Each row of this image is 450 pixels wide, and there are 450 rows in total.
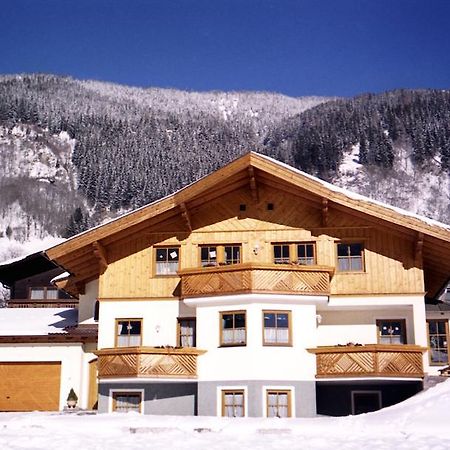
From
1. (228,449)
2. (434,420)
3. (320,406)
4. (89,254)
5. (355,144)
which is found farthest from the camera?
(355,144)

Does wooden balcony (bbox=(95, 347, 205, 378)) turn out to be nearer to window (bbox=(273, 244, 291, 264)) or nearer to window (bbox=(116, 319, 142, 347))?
window (bbox=(116, 319, 142, 347))

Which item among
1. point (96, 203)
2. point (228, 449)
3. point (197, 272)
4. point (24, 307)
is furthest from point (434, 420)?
point (96, 203)

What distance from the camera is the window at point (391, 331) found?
82.0ft

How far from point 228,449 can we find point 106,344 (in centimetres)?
1111

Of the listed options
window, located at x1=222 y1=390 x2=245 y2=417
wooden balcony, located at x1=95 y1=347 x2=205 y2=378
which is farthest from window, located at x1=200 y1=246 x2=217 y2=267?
window, located at x1=222 y1=390 x2=245 y2=417

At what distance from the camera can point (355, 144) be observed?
621 ft

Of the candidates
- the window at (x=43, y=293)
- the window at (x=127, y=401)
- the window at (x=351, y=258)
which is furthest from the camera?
the window at (x=43, y=293)

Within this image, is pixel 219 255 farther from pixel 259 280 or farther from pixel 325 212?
pixel 325 212

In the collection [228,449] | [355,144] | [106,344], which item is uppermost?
[355,144]

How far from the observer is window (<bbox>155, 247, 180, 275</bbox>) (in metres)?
25.7

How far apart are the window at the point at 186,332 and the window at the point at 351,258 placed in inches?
208

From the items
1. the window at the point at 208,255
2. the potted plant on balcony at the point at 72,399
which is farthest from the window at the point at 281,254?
the potted plant on balcony at the point at 72,399

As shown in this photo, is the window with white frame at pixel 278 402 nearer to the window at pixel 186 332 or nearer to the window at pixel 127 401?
the window at pixel 186 332

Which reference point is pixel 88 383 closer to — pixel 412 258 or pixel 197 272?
pixel 197 272
